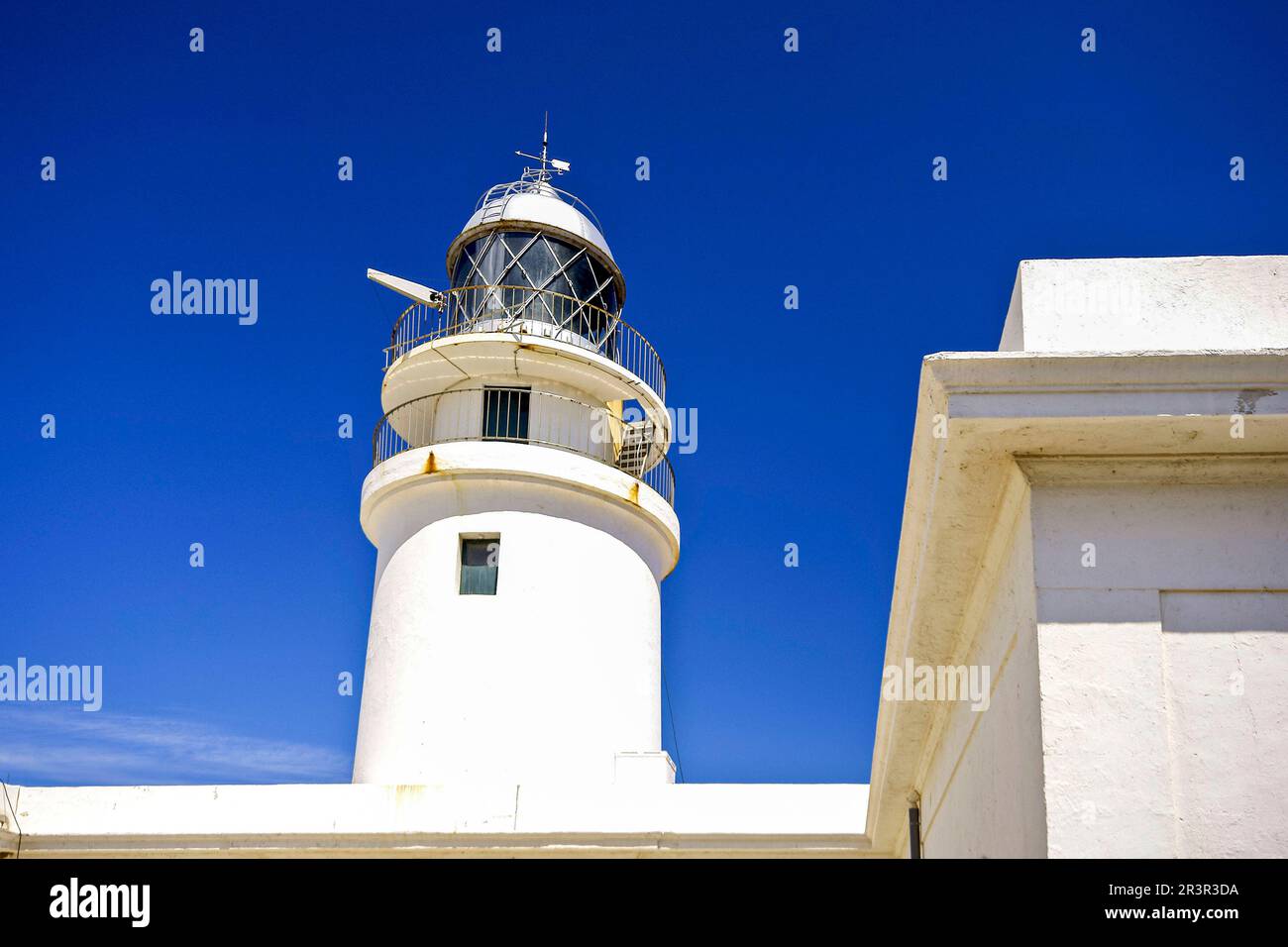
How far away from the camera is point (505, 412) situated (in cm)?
1538

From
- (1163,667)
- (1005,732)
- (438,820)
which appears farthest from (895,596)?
(438,820)

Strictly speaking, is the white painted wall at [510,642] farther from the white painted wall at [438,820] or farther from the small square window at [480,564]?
the white painted wall at [438,820]

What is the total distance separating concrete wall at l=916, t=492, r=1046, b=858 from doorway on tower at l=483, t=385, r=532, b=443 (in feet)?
32.7

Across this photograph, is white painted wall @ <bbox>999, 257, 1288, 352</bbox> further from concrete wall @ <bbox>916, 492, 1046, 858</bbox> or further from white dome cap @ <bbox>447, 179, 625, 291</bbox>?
white dome cap @ <bbox>447, 179, 625, 291</bbox>

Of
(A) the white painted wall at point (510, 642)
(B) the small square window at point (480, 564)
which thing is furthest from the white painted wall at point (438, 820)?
(B) the small square window at point (480, 564)

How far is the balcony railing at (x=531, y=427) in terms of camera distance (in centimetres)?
1536

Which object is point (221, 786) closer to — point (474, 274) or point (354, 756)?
point (354, 756)

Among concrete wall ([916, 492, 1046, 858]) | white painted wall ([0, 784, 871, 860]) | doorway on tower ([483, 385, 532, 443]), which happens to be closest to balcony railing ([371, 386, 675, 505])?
doorway on tower ([483, 385, 532, 443])

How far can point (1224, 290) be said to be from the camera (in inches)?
162

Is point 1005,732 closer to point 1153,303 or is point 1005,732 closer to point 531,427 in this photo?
point 1153,303

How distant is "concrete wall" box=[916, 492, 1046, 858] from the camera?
3.84 meters
